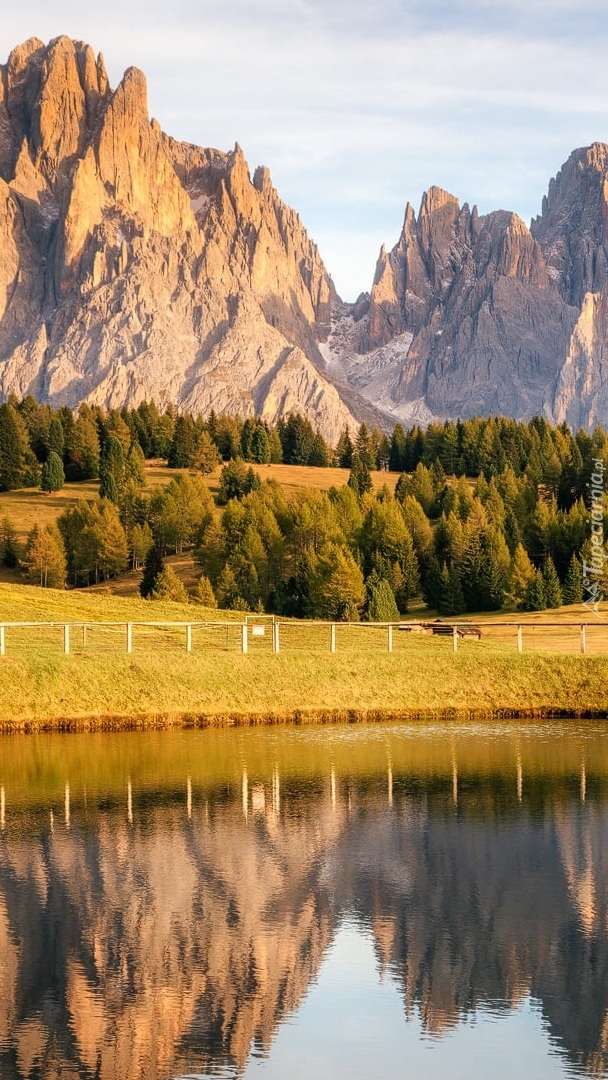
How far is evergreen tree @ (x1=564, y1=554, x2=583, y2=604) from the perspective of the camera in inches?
4456

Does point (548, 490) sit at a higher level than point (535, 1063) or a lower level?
higher

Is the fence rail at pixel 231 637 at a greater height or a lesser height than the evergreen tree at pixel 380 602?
greater

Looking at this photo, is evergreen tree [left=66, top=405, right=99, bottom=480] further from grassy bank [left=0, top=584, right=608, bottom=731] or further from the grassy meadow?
grassy bank [left=0, top=584, right=608, bottom=731]

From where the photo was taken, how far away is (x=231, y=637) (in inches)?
2280

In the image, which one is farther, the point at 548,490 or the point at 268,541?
the point at 548,490

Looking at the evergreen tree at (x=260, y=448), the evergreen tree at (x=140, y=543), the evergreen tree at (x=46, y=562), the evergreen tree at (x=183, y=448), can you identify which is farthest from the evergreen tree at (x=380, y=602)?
the evergreen tree at (x=260, y=448)

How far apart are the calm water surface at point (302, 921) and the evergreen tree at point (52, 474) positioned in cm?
12819

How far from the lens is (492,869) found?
21.8 m

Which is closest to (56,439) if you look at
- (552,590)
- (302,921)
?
(552,590)

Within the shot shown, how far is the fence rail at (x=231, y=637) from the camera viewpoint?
155 feet

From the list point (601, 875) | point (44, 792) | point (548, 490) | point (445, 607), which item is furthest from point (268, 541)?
point (601, 875)

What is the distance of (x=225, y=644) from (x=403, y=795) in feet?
84.4

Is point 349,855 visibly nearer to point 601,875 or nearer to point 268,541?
point 601,875

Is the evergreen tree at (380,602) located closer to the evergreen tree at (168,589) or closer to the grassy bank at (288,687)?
the evergreen tree at (168,589)
